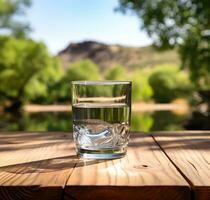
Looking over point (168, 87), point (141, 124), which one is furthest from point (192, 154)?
point (168, 87)

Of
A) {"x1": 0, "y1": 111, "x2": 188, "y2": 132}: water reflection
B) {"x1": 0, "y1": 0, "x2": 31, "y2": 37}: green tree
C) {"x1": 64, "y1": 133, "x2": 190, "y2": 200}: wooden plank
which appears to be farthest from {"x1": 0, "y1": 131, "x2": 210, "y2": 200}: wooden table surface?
{"x1": 0, "y1": 0, "x2": 31, "y2": 37}: green tree

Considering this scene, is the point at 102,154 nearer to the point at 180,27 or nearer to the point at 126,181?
the point at 126,181

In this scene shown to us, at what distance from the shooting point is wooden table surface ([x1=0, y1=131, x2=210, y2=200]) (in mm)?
590

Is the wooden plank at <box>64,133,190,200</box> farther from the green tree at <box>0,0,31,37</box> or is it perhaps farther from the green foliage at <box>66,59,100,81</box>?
the green foliage at <box>66,59,100,81</box>

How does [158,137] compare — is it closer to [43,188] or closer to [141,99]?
[43,188]

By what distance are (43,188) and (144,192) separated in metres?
0.12

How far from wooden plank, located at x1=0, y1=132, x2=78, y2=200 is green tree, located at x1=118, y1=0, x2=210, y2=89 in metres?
11.0

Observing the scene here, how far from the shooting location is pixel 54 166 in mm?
744

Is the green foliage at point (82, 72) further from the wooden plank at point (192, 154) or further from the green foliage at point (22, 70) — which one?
the wooden plank at point (192, 154)

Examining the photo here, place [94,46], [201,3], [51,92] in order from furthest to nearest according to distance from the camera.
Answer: [94,46] < [51,92] < [201,3]

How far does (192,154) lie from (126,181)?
0.29 meters

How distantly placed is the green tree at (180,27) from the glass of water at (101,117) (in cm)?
1116

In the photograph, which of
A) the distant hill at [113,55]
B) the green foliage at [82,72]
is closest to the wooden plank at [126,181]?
the green foliage at [82,72]

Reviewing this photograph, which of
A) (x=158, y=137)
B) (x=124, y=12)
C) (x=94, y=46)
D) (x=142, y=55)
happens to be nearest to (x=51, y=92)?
(x=124, y=12)
